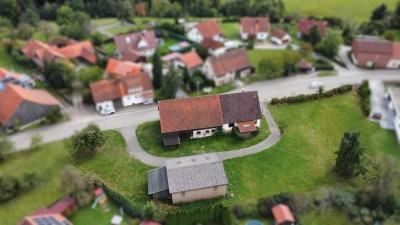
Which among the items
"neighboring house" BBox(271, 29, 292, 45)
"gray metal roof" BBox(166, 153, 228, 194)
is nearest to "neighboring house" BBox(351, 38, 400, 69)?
"neighboring house" BBox(271, 29, 292, 45)

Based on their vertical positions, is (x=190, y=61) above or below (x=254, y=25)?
below

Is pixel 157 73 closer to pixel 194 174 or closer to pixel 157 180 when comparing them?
pixel 157 180

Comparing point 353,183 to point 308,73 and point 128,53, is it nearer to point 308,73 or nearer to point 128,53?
point 308,73

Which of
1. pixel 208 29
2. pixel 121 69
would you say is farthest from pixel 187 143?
pixel 208 29

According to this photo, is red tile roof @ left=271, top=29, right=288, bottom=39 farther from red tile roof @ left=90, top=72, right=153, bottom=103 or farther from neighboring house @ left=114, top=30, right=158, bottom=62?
red tile roof @ left=90, top=72, right=153, bottom=103

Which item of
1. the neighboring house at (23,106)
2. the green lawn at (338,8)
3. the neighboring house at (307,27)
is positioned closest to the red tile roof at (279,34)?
the neighboring house at (307,27)

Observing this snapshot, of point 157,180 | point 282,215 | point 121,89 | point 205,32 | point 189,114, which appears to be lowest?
point 205,32

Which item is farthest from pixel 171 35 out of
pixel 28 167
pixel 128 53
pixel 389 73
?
pixel 28 167
